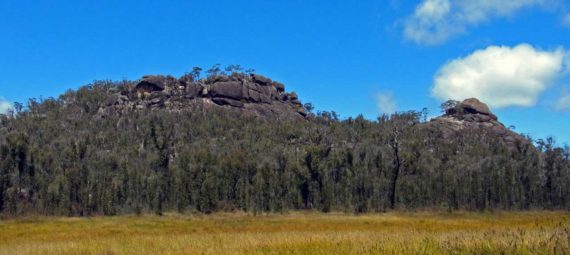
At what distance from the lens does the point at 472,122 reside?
187125 millimetres

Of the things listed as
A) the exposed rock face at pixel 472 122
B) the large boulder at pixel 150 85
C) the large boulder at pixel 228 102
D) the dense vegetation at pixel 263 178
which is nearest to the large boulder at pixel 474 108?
the exposed rock face at pixel 472 122

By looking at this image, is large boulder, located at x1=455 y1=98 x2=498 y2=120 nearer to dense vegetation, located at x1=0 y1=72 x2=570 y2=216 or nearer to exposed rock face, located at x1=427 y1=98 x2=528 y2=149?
exposed rock face, located at x1=427 y1=98 x2=528 y2=149

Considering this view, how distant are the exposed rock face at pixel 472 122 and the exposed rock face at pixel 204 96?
48404mm

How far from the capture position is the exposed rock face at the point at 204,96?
599 ft

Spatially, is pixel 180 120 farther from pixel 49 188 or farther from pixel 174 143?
pixel 49 188

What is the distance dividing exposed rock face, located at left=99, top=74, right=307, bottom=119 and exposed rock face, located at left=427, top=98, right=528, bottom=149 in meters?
48.4

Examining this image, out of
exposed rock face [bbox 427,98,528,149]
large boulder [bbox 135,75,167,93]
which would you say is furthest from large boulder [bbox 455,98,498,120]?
large boulder [bbox 135,75,167,93]

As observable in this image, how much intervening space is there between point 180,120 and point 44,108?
47635 millimetres

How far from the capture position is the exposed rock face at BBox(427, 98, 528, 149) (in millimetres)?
175000

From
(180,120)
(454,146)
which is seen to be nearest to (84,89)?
(180,120)

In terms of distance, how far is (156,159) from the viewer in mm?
107625

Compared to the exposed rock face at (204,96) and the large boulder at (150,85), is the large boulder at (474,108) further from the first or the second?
Answer: the large boulder at (150,85)

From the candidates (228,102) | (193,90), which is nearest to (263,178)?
(228,102)

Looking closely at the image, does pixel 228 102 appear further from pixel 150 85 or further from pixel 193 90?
pixel 150 85
